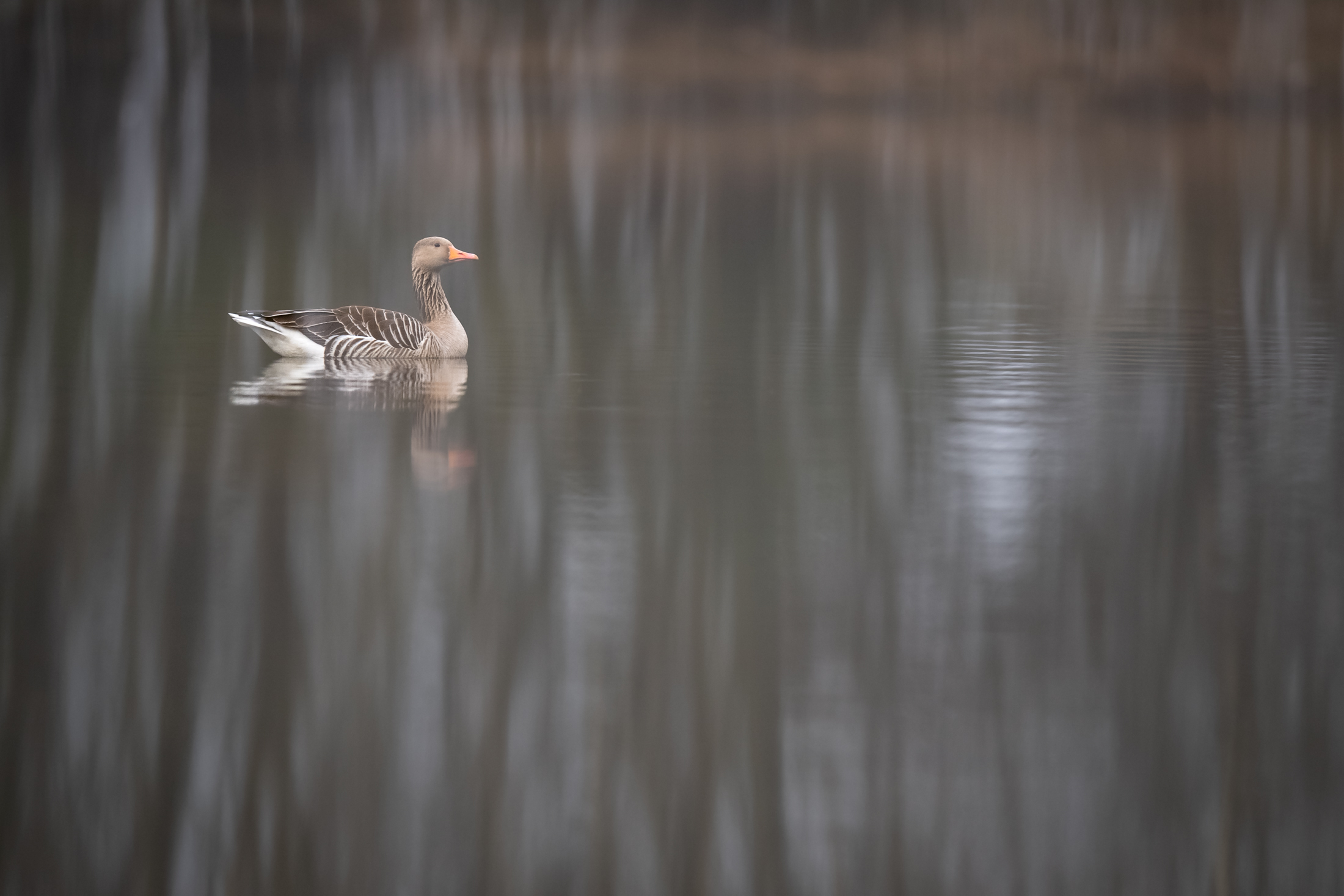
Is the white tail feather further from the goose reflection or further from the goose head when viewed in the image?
the goose head

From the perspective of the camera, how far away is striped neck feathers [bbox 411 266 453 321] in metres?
3.65

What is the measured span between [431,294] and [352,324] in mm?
321

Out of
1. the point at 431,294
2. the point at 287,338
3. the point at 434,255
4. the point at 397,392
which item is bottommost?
the point at 397,392

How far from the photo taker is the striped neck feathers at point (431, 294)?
365 cm

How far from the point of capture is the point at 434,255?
12.4 ft

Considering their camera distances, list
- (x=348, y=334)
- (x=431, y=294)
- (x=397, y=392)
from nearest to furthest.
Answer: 1. (x=397, y=392)
2. (x=348, y=334)
3. (x=431, y=294)

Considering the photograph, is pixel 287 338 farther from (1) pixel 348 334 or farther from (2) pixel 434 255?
(2) pixel 434 255

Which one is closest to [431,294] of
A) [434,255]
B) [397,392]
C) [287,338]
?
[434,255]

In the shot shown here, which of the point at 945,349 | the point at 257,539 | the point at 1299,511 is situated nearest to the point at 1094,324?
the point at 945,349

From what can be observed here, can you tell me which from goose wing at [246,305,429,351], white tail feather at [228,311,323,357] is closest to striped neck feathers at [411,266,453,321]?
goose wing at [246,305,429,351]

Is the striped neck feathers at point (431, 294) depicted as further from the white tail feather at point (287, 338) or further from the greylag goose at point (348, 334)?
the white tail feather at point (287, 338)

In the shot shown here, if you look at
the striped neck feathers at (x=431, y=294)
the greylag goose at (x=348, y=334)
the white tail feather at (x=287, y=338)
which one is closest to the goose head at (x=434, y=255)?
the striped neck feathers at (x=431, y=294)

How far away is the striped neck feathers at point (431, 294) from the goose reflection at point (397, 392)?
0.54 feet

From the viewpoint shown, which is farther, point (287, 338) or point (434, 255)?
point (434, 255)
